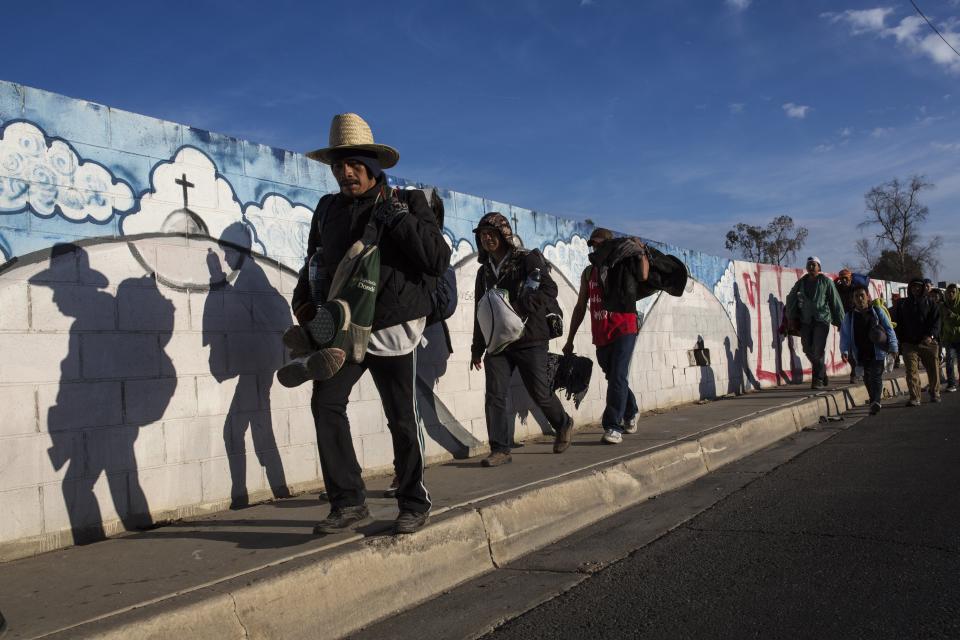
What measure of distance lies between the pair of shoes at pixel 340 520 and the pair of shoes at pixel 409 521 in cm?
19

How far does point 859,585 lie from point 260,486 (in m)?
3.25

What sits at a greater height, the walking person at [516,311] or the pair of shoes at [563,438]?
the walking person at [516,311]

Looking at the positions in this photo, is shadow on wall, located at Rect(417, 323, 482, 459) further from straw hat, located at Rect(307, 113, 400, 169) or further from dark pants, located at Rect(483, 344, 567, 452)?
straw hat, located at Rect(307, 113, 400, 169)

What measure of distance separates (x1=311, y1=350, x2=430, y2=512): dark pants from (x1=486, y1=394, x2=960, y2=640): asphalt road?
82cm

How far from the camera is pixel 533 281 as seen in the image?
5879mm

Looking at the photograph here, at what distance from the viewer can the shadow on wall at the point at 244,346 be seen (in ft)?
15.2

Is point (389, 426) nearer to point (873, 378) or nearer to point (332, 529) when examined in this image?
point (332, 529)

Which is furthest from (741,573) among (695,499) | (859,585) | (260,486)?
(260,486)

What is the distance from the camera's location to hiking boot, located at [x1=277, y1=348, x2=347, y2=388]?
3.29 m

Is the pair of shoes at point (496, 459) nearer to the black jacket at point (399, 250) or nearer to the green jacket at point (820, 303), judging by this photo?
the black jacket at point (399, 250)

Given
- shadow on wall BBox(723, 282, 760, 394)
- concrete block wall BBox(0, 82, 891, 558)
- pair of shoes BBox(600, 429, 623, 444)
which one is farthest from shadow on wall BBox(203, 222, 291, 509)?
shadow on wall BBox(723, 282, 760, 394)

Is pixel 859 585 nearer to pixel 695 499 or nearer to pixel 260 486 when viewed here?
pixel 695 499

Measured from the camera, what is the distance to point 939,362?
10617mm

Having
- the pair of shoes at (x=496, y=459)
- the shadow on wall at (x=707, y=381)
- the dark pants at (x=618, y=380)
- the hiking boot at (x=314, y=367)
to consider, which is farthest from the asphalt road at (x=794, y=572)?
the shadow on wall at (x=707, y=381)
